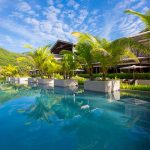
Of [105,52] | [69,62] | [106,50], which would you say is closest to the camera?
[105,52]

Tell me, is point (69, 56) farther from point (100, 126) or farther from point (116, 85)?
point (100, 126)

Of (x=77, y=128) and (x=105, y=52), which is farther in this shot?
(x=105, y=52)

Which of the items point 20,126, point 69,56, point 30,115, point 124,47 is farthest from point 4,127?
point 69,56

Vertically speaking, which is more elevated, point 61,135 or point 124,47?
point 124,47

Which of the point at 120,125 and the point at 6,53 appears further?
the point at 6,53

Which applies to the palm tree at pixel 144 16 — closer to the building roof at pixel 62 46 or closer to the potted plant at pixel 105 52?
the potted plant at pixel 105 52

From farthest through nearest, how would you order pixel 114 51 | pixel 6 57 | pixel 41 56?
pixel 6 57, pixel 41 56, pixel 114 51

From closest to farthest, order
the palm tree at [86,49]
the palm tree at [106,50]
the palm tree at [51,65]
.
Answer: the palm tree at [106,50], the palm tree at [86,49], the palm tree at [51,65]

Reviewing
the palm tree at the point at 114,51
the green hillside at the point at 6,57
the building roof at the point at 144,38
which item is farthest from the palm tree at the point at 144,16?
the green hillside at the point at 6,57

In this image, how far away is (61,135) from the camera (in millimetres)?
6543

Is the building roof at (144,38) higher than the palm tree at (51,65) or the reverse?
higher

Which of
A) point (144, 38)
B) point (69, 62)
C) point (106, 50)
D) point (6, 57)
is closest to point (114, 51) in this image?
point (106, 50)

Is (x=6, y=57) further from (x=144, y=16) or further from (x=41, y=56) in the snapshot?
(x=144, y=16)

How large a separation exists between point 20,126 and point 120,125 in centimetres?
352
